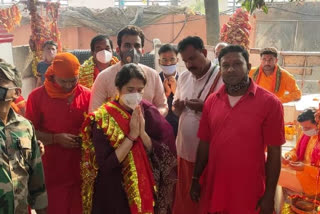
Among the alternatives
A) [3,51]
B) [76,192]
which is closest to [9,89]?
[76,192]

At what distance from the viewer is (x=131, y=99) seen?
2148mm

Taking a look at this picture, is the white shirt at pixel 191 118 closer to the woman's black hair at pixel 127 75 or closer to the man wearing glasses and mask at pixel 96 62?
the woman's black hair at pixel 127 75

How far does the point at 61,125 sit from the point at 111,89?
567 mm

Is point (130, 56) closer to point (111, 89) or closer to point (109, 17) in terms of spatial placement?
point (111, 89)

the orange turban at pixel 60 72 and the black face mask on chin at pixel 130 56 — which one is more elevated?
the black face mask on chin at pixel 130 56

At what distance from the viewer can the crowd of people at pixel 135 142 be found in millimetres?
2008

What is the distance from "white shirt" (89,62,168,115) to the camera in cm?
274

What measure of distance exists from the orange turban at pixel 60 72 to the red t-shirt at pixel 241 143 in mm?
1191

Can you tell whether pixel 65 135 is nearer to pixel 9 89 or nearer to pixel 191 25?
pixel 9 89

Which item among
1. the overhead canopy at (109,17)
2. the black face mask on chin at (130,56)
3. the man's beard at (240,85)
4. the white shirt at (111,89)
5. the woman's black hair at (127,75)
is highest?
the overhead canopy at (109,17)

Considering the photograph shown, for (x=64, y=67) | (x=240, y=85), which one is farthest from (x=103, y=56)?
(x=240, y=85)

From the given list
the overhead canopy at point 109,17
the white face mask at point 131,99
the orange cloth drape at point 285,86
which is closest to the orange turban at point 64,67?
the white face mask at point 131,99

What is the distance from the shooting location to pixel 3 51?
5918 millimetres

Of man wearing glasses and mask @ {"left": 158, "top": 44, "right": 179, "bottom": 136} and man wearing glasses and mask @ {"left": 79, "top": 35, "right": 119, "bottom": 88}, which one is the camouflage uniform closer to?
man wearing glasses and mask @ {"left": 79, "top": 35, "right": 119, "bottom": 88}
